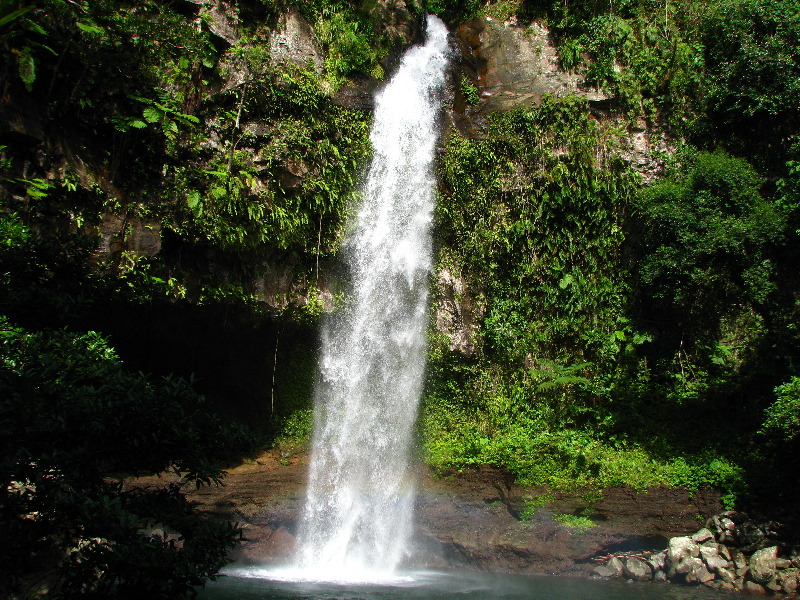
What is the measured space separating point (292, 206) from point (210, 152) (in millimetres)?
1566

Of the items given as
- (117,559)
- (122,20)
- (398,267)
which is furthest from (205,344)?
(117,559)

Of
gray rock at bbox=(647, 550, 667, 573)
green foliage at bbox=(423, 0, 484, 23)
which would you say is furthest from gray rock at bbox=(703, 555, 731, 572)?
green foliage at bbox=(423, 0, 484, 23)

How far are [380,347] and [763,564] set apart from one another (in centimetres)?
659

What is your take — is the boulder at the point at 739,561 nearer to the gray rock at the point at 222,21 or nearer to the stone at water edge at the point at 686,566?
the stone at water edge at the point at 686,566

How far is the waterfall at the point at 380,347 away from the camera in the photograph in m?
9.86

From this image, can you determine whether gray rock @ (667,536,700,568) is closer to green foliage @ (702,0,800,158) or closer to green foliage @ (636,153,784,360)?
green foliage @ (636,153,784,360)

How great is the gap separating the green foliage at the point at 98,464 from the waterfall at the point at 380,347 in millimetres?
6546

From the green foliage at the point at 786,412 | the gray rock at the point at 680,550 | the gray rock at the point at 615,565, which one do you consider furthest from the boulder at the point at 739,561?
the green foliage at the point at 786,412

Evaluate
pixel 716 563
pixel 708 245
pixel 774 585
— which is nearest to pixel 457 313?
pixel 708 245

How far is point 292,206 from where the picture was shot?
9539mm

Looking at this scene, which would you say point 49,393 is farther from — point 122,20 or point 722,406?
point 722,406

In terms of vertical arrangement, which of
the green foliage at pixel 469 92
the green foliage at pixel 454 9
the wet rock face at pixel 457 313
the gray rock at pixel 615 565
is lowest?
the gray rock at pixel 615 565

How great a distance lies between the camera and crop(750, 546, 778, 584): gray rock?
7.54 metres

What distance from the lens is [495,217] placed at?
10.6m
